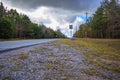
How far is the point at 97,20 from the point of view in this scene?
8875 cm

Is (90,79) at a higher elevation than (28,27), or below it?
below

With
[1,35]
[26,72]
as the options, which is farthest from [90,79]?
[1,35]

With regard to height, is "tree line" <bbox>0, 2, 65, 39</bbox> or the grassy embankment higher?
"tree line" <bbox>0, 2, 65, 39</bbox>

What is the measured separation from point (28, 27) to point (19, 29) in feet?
43.6

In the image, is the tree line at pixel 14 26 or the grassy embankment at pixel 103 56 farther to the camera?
the tree line at pixel 14 26

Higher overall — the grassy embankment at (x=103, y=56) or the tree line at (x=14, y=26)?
the tree line at (x=14, y=26)

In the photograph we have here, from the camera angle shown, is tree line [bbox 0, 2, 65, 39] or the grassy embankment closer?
the grassy embankment

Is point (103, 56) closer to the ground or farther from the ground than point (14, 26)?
closer to the ground

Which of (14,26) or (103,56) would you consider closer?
(103,56)

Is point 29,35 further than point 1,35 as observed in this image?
Yes

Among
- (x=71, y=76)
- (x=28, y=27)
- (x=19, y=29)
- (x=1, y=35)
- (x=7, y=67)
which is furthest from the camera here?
(x=28, y=27)

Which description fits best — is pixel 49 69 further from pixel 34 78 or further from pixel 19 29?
pixel 19 29

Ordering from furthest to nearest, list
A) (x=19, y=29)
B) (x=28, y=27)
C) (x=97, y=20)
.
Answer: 1. (x=28, y=27)
2. (x=97, y=20)
3. (x=19, y=29)

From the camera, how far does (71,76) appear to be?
7.01 metres
